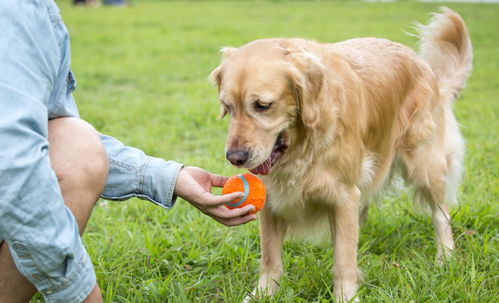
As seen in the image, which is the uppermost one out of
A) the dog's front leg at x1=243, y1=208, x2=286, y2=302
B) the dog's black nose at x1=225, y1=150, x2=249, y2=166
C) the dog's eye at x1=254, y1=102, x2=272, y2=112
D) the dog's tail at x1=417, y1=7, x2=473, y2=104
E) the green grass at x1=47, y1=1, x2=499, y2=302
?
the dog's eye at x1=254, y1=102, x2=272, y2=112

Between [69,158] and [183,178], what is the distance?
1.79 ft

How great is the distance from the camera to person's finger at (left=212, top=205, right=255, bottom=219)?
227 cm

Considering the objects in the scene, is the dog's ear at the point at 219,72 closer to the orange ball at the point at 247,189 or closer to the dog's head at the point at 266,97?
the dog's head at the point at 266,97

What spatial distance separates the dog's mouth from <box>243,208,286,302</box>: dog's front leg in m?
Result: 0.37

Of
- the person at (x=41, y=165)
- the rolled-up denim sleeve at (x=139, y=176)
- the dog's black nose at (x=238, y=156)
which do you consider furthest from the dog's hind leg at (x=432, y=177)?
the person at (x=41, y=165)

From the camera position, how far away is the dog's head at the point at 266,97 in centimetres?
234

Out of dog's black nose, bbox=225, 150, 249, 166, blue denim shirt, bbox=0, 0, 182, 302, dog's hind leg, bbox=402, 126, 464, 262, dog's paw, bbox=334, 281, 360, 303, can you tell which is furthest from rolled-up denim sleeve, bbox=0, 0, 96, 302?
dog's hind leg, bbox=402, 126, 464, 262

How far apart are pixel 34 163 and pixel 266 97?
1.11m

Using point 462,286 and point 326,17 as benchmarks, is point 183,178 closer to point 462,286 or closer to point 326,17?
point 462,286

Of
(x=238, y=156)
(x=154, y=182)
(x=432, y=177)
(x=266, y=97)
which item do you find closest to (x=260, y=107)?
(x=266, y=97)

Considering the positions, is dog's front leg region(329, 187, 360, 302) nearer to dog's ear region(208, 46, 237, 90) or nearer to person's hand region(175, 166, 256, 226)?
person's hand region(175, 166, 256, 226)

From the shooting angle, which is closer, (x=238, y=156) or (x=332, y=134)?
(x=238, y=156)

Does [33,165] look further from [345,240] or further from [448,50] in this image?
[448,50]

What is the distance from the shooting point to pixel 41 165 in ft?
4.92
